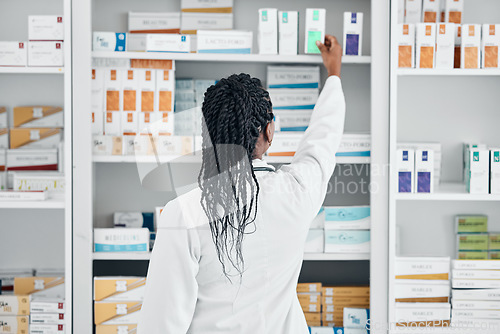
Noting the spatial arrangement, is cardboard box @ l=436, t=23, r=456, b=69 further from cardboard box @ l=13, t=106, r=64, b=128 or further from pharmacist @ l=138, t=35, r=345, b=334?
cardboard box @ l=13, t=106, r=64, b=128

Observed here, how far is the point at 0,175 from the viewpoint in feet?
7.66

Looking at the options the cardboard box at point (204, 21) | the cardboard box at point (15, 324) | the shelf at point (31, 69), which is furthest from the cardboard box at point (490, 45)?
the cardboard box at point (15, 324)

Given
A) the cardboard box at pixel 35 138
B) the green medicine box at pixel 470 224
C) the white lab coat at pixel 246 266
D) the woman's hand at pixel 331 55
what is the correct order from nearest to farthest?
the white lab coat at pixel 246 266
the woman's hand at pixel 331 55
the cardboard box at pixel 35 138
the green medicine box at pixel 470 224

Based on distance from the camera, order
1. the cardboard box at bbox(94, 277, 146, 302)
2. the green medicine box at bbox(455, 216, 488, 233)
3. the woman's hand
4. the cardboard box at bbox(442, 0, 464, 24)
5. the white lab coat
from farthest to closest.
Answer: the green medicine box at bbox(455, 216, 488, 233) < the cardboard box at bbox(442, 0, 464, 24) < the cardboard box at bbox(94, 277, 146, 302) < the woman's hand < the white lab coat

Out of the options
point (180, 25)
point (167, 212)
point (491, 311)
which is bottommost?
point (491, 311)

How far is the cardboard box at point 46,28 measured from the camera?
→ 6.73 feet

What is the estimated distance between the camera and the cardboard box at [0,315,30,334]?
6.99ft

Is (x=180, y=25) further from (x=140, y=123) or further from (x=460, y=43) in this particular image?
(x=460, y=43)

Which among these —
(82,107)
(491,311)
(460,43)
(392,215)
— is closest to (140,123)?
(82,107)

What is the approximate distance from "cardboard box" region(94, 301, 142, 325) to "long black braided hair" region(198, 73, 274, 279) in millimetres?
1058

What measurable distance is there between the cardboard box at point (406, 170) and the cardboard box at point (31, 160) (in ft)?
5.16

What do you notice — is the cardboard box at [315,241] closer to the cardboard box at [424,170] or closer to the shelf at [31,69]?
the cardboard box at [424,170]

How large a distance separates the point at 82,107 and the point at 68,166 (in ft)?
0.82

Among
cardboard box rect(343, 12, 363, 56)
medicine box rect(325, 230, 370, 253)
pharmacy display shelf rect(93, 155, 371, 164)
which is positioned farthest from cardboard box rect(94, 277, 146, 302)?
cardboard box rect(343, 12, 363, 56)
